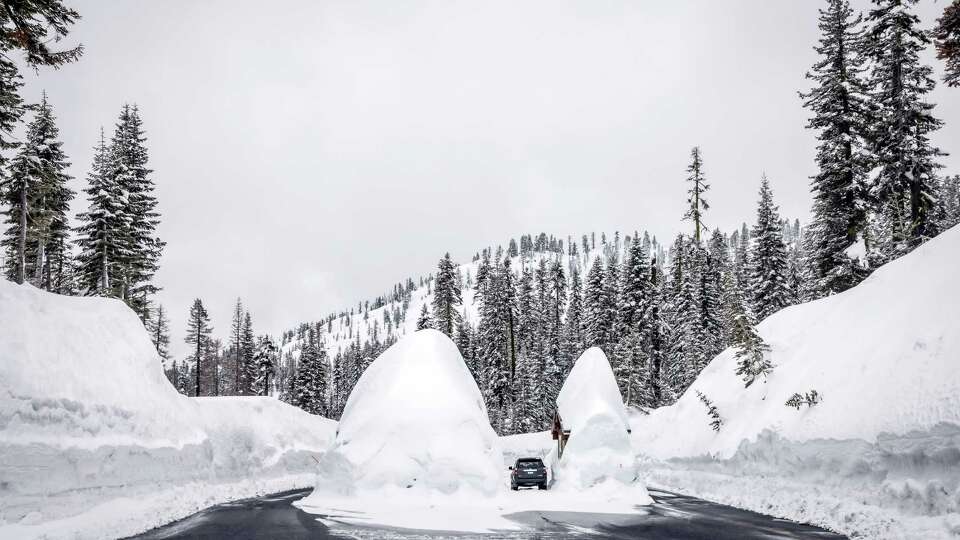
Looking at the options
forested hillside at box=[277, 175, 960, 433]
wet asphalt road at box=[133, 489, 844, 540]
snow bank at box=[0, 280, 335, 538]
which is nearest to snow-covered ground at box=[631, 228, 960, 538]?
wet asphalt road at box=[133, 489, 844, 540]

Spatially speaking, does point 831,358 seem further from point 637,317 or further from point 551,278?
point 551,278

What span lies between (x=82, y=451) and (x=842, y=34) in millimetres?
37419

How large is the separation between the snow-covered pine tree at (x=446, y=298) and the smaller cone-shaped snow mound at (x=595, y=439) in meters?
35.5

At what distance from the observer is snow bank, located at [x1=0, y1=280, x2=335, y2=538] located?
11070 mm

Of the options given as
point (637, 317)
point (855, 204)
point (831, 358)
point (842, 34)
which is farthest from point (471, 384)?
point (637, 317)

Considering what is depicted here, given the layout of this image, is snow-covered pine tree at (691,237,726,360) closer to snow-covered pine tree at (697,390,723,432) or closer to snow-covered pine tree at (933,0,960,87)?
snow-covered pine tree at (697,390,723,432)

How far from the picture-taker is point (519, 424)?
60188 millimetres

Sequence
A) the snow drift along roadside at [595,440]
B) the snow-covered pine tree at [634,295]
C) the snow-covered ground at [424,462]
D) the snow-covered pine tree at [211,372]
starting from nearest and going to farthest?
the snow-covered ground at [424,462], the snow drift along roadside at [595,440], the snow-covered pine tree at [634,295], the snow-covered pine tree at [211,372]

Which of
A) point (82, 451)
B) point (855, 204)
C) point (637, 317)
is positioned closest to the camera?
point (82, 451)

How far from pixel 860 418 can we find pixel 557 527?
7.74m

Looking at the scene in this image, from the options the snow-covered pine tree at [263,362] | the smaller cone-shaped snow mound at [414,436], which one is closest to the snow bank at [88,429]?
the smaller cone-shaped snow mound at [414,436]

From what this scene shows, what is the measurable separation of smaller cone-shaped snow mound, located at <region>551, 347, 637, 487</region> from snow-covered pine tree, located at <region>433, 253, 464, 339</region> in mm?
35462

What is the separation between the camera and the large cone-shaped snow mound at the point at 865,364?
484 inches

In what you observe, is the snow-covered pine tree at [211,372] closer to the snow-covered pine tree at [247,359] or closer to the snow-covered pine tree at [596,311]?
the snow-covered pine tree at [247,359]
